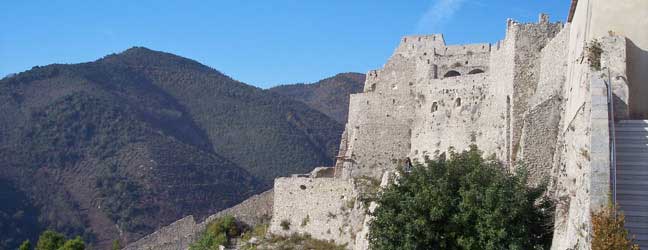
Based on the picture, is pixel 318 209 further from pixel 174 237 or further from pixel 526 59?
pixel 174 237

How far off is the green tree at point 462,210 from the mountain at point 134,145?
4865 cm

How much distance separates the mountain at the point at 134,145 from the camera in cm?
7262

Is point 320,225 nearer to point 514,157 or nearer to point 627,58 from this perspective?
point 514,157

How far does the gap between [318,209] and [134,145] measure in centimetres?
4929

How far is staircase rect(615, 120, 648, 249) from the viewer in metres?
15.6

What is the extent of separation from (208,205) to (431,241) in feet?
173

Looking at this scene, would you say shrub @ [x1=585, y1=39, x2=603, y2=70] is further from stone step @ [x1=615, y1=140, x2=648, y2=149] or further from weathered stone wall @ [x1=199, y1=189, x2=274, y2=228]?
weathered stone wall @ [x1=199, y1=189, x2=274, y2=228]

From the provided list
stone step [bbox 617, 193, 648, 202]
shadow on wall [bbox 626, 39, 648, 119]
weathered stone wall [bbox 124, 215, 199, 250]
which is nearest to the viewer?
stone step [bbox 617, 193, 648, 202]

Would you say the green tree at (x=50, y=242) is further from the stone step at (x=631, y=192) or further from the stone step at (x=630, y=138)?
the stone step at (x=631, y=192)

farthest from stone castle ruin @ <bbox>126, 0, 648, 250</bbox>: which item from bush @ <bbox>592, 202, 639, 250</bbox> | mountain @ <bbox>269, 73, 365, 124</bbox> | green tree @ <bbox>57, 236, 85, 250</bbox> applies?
mountain @ <bbox>269, 73, 365, 124</bbox>

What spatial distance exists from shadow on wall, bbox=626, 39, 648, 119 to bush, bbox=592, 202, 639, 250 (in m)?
4.58

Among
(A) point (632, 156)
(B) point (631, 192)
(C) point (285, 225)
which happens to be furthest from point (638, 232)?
(C) point (285, 225)

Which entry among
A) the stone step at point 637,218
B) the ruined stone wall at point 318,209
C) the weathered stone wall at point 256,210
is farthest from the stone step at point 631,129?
the weathered stone wall at point 256,210

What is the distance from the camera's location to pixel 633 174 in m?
16.3
